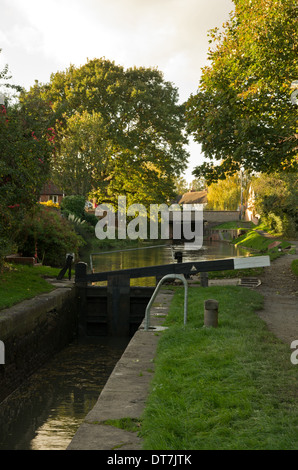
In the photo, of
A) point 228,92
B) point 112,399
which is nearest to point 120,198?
point 228,92

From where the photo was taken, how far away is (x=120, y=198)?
4550 centimetres

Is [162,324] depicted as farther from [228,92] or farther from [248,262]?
[228,92]

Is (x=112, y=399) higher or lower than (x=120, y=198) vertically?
lower

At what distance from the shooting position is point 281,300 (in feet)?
48.6

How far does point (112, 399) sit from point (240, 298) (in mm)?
8673

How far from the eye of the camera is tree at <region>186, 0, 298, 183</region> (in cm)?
1625

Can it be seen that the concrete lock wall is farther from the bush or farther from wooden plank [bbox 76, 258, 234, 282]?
the bush

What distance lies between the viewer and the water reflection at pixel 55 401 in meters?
8.30

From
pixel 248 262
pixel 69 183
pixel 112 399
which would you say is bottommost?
pixel 112 399

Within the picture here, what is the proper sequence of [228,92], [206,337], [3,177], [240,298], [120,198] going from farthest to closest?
[120,198]
[228,92]
[3,177]
[240,298]
[206,337]

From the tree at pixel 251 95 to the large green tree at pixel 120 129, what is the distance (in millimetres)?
22516

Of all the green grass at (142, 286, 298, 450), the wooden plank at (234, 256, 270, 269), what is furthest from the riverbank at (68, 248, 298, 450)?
the wooden plank at (234, 256, 270, 269)

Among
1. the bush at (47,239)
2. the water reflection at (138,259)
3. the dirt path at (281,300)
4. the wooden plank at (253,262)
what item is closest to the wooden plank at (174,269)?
the wooden plank at (253,262)
